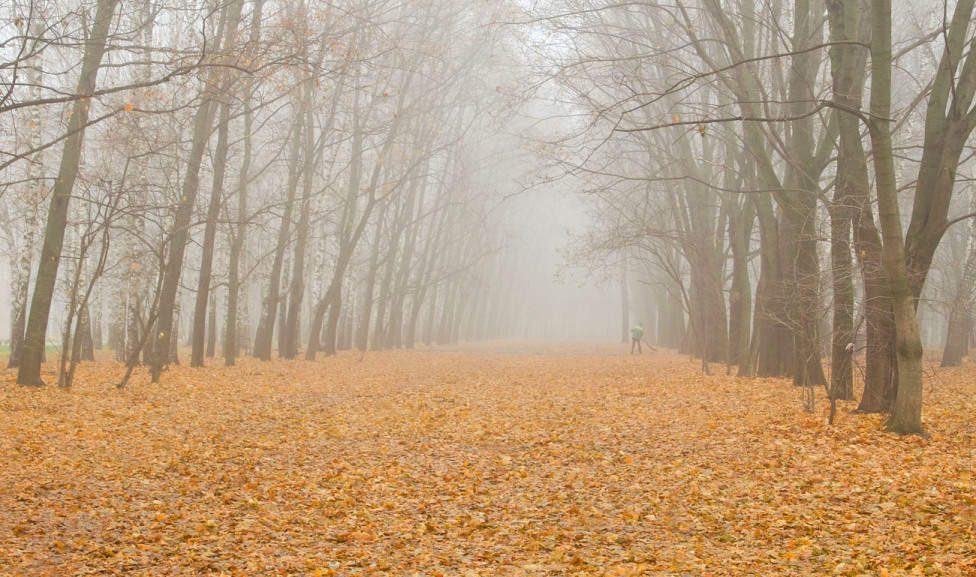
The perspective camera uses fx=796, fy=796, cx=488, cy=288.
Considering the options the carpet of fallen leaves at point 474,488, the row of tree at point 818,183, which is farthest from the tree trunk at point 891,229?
the carpet of fallen leaves at point 474,488

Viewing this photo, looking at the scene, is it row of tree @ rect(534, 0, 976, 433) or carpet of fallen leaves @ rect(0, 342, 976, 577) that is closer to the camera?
carpet of fallen leaves @ rect(0, 342, 976, 577)

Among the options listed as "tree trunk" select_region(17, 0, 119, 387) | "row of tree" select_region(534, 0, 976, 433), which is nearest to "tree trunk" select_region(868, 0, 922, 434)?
"row of tree" select_region(534, 0, 976, 433)

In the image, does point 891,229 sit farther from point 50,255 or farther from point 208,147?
point 208,147

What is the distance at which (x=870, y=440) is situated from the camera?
350 inches

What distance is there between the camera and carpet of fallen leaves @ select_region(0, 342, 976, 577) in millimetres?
5383

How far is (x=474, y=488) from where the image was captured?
301 inches

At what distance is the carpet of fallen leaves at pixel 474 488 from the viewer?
538 centimetres

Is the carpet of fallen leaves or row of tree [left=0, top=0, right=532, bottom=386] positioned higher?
row of tree [left=0, top=0, right=532, bottom=386]

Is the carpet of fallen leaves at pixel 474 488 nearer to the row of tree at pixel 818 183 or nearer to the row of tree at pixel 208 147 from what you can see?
the row of tree at pixel 818 183

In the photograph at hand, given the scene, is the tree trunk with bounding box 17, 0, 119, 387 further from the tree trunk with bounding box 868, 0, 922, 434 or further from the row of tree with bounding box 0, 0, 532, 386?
the tree trunk with bounding box 868, 0, 922, 434

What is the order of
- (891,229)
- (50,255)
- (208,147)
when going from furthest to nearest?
(208,147)
(50,255)
(891,229)

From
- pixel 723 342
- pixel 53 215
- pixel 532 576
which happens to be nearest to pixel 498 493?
pixel 532 576

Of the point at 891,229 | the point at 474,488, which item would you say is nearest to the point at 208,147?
the point at 474,488

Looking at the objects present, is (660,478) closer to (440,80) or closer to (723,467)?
(723,467)
